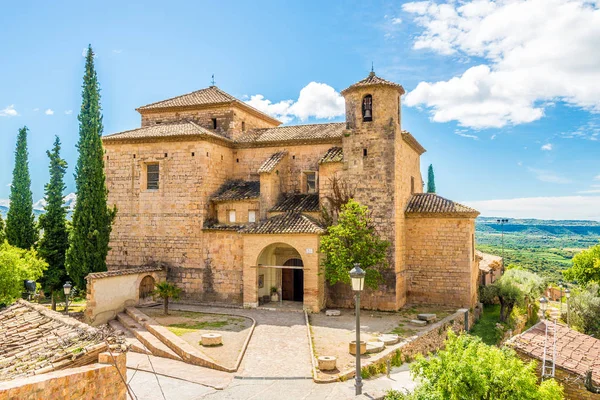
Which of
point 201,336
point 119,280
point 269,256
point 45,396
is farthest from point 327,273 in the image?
point 45,396

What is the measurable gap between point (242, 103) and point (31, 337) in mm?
19861

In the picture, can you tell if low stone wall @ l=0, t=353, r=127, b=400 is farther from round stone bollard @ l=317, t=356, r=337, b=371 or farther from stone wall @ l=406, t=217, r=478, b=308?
stone wall @ l=406, t=217, r=478, b=308

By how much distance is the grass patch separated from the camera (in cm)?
2124

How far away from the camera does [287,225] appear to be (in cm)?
2150

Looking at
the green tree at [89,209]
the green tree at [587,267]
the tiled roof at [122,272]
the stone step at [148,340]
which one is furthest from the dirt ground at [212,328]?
the green tree at [587,267]

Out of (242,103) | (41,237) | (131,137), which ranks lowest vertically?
(41,237)

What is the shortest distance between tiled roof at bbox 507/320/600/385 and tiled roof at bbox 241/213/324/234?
32.0 feet

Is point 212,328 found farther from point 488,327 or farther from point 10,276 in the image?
point 488,327

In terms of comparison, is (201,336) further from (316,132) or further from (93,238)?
(316,132)

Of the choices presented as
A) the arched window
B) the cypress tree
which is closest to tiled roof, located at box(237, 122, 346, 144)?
the arched window

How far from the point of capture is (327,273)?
20391mm

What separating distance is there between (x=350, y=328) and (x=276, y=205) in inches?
322

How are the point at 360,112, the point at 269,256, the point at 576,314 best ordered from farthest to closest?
the point at 576,314
the point at 269,256
the point at 360,112

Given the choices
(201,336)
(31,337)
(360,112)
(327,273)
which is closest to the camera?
(31,337)
